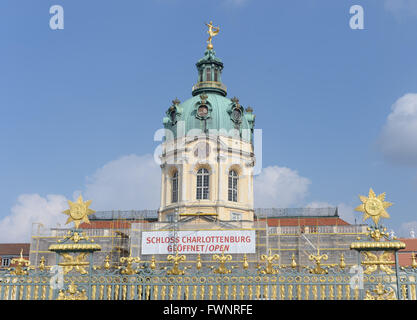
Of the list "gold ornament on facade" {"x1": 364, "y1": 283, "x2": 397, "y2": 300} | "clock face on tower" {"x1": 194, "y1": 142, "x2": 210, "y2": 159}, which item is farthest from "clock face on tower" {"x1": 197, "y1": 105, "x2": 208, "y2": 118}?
"gold ornament on facade" {"x1": 364, "y1": 283, "x2": 397, "y2": 300}

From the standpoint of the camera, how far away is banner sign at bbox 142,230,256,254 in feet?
114

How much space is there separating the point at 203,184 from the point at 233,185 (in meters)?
2.43

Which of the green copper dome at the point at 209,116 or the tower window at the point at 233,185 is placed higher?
the green copper dome at the point at 209,116

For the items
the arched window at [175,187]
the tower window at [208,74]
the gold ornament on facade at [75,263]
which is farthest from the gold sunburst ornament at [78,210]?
the tower window at [208,74]

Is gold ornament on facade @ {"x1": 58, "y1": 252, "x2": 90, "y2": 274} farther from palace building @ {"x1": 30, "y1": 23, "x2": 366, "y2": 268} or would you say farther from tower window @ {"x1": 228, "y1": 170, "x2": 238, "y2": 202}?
tower window @ {"x1": 228, "y1": 170, "x2": 238, "y2": 202}

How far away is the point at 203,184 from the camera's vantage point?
3875 centimetres

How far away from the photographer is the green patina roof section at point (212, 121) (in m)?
39.3

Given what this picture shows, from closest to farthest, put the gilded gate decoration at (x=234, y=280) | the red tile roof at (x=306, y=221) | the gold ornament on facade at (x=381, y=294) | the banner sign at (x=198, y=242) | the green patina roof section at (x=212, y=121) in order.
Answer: the gold ornament on facade at (x=381, y=294)
the gilded gate decoration at (x=234, y=280)
the banner sign at (x=198, y=242)
the green patina roof section at (x=212, y=121)
the red tile roof at (x=306, y=221)

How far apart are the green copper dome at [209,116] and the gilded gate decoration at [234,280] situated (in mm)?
25343

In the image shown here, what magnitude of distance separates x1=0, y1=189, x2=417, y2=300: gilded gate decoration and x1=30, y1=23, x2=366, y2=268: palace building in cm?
2053

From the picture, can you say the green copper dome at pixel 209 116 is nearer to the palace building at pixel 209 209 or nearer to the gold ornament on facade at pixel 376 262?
the palace building at pixel 209 209

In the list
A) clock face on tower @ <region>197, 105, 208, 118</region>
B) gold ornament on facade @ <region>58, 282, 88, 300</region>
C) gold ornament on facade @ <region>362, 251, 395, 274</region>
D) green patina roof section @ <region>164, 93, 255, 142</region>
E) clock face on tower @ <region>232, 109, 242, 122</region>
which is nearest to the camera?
gold ornament on facade @ <region>362, 251, 395, 274</region>
